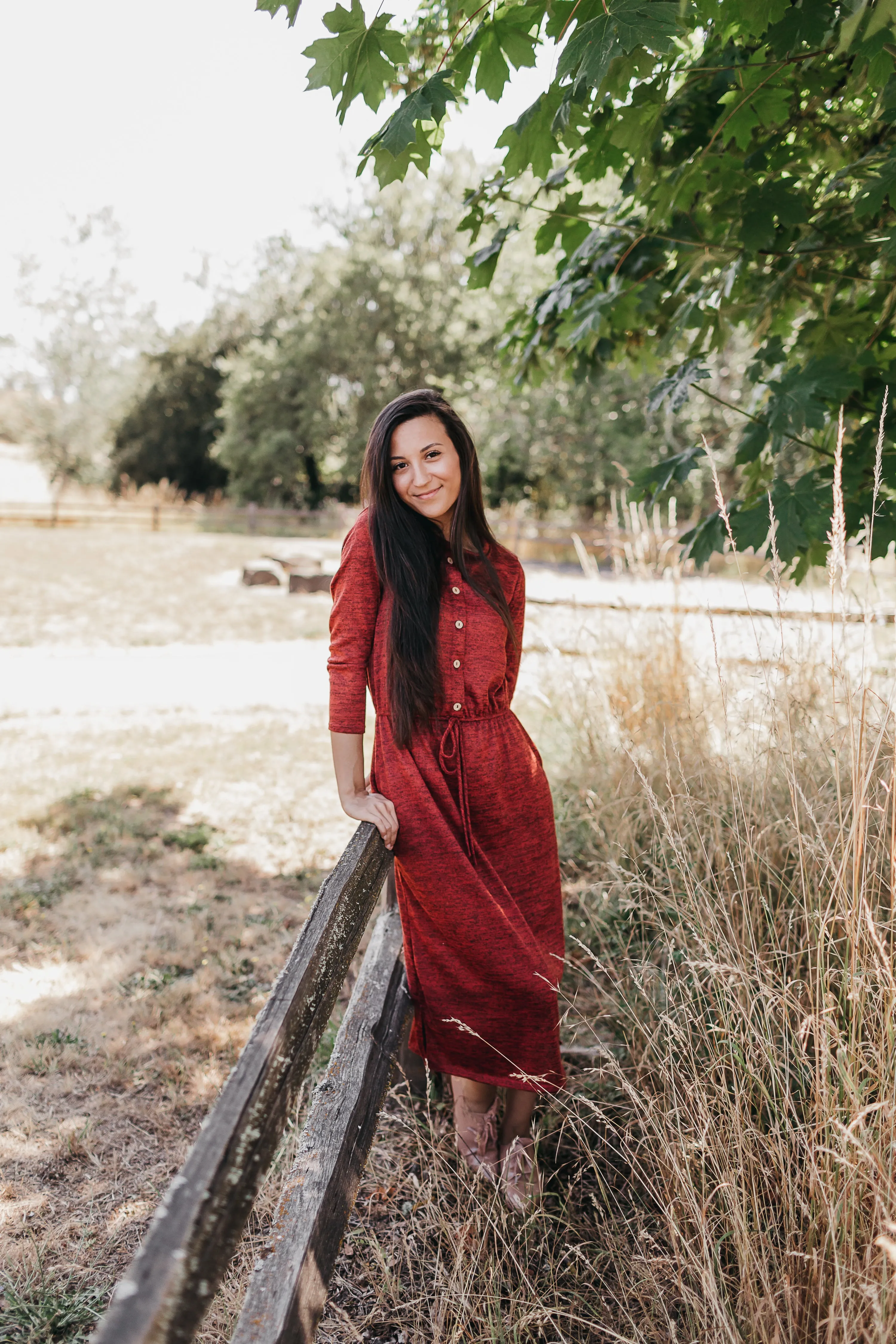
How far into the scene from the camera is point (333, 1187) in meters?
1.60

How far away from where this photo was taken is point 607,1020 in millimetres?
2633

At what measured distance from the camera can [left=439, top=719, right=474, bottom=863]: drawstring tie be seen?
200 centimetres

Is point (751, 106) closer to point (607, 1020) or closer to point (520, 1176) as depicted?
point (607, 1020)

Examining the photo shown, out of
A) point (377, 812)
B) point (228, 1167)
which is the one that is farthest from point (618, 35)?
point (228, 1167)

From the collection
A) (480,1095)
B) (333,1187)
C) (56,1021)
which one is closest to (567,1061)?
(480,1095)

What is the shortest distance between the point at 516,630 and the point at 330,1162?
1.32 metres

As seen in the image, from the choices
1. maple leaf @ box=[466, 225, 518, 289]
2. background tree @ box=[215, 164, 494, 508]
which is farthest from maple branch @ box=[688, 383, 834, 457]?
background tree @ box=[215, 164, 494, 508]

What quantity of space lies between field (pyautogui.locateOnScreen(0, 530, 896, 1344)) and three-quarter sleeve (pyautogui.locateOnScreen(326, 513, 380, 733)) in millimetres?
763

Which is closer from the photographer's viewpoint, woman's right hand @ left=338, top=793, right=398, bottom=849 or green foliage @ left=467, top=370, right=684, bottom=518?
woman's right hand @ left=338, top=793, right=398, bottom=849

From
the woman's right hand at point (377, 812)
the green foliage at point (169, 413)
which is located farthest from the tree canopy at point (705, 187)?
the green foliage at point (169, 413)

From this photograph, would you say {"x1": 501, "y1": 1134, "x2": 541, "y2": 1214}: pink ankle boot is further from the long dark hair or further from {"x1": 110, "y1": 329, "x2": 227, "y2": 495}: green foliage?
{"x1": 110, "y1": 329, "x2": 227, "y2": 495}: green foliage

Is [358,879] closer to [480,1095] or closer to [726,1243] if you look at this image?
[480,1095]

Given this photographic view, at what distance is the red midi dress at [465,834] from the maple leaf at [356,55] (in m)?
0.92

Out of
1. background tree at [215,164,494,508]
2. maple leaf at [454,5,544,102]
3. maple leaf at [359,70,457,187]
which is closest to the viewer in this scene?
maple leaf at [359,70,457,187]
